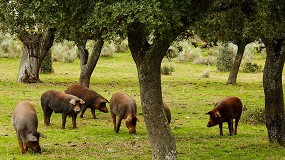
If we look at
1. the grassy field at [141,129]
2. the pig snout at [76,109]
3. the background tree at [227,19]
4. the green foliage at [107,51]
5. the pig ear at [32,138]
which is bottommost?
the grassy field at [141,129]

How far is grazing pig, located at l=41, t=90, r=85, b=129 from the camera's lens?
19344 millimetres

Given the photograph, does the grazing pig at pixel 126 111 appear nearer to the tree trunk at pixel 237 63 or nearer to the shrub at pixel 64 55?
the tree trunk at pixel 237 63

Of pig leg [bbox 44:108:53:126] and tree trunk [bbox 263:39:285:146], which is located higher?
tree trunk [bbox 263:39:285:146]

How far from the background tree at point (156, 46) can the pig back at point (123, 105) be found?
16.8 feet

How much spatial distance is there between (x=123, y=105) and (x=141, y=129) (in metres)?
1.61

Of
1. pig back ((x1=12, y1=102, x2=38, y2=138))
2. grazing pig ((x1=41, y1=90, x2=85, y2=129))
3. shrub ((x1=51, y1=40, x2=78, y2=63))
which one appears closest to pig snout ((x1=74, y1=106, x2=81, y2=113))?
grazing pig ((x1=41, y1=90, x2=85, y2=129))

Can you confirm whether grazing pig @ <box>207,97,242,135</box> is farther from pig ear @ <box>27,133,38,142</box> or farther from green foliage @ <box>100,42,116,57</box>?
green foliage @ <box>100,42,116,57</box>

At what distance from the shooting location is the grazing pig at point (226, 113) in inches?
723

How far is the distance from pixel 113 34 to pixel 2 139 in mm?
7486

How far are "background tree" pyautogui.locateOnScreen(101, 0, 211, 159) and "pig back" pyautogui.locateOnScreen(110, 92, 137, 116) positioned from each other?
512 cm

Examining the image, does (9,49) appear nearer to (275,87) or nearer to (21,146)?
(21,146)

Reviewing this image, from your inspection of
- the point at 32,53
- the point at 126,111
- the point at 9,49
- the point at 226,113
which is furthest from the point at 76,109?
the point at 9,49

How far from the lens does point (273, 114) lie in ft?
51.8

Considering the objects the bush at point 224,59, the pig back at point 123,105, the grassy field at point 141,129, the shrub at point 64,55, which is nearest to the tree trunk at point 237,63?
the grassy field at point 141,129
